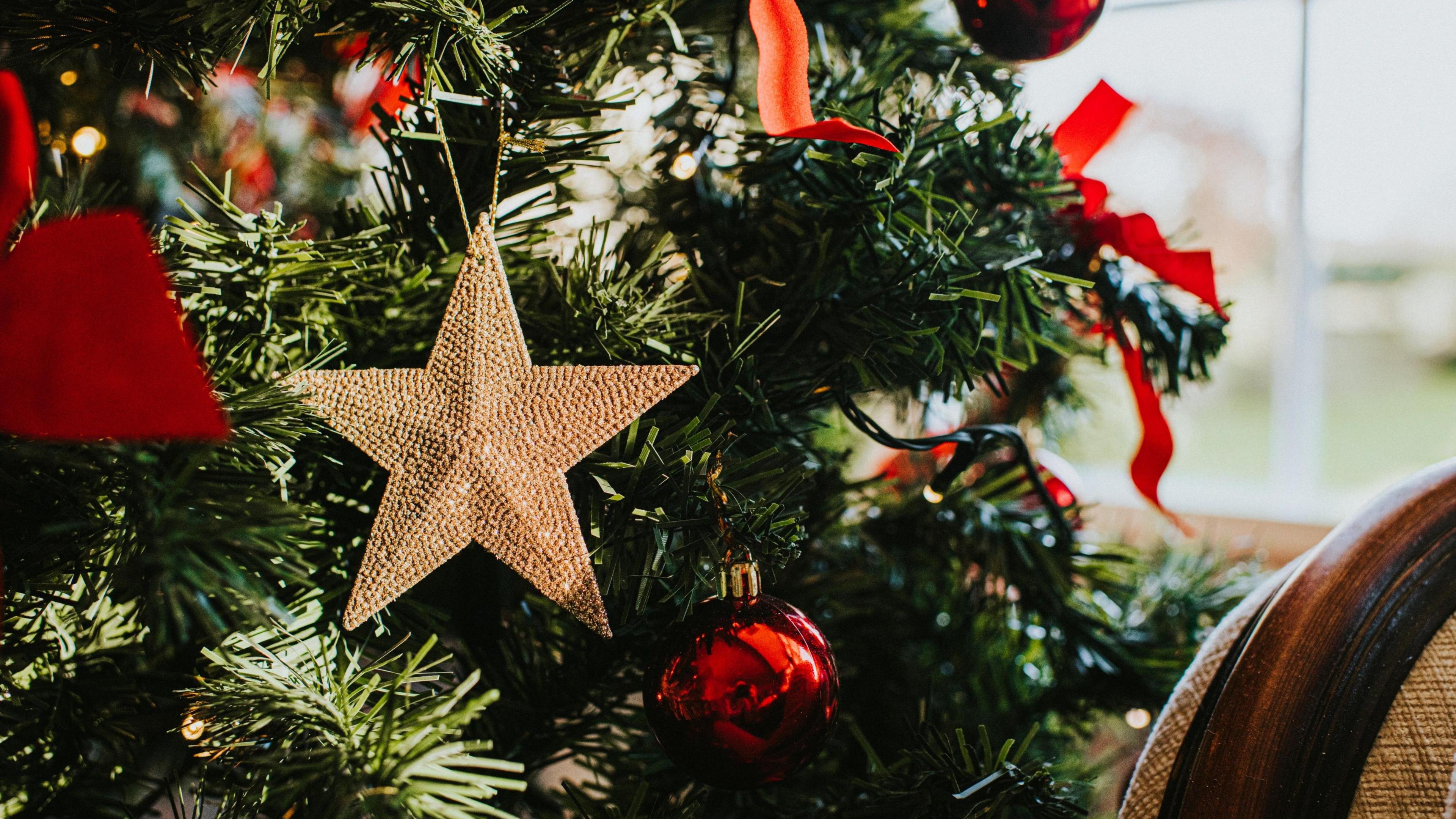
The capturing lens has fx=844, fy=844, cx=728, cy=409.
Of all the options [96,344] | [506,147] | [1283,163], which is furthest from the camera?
[1283,163]

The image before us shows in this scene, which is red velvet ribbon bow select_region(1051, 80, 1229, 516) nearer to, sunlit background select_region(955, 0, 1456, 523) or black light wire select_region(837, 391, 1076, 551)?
black light wire select_region(837, 391, 1076, 551)

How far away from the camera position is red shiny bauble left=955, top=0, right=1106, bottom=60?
43 cm

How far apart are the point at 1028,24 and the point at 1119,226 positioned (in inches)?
4.6

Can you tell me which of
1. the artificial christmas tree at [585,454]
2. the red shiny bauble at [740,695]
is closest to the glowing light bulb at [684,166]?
the artificial christmas tree at [585,454]

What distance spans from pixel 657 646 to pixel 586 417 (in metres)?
0.10

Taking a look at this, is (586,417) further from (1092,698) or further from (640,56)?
(1092,698)

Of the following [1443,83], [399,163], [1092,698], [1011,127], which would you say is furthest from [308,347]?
[1443,83]

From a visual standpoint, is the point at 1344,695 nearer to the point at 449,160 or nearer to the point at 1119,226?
the point at 1119,226

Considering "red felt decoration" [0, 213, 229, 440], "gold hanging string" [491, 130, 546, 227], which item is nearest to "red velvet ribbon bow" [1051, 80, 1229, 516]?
"gold hanging string" [491, 130, 546, 227]

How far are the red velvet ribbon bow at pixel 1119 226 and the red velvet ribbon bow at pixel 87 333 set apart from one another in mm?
402

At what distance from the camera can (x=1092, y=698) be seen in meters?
0.50

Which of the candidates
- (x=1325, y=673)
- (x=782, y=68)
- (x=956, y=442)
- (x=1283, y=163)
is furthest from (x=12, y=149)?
(x=1283, y=163)

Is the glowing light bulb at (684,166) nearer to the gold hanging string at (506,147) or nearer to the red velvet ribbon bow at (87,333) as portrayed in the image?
the gold hanging string at (506,147)

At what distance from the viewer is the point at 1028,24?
0.43m
